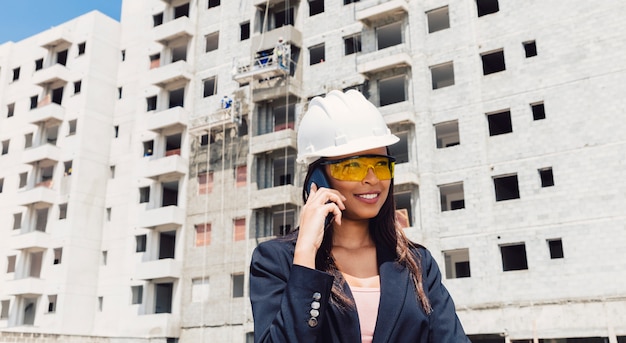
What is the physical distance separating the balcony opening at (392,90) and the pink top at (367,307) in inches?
1137

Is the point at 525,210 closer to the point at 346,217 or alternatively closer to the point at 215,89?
the point at 215,89

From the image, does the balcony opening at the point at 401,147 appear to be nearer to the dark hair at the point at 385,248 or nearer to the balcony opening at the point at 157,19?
the balcony opening at the point at 157,19

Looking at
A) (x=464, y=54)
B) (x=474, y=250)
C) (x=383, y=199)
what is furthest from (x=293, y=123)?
(x=383, y=199)

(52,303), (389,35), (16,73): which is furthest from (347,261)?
(16,73)

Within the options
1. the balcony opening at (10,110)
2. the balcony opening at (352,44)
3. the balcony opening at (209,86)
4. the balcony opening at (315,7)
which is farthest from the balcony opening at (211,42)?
the balcony opening at (10,110)

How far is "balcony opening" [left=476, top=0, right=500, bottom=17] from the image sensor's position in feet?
97.8

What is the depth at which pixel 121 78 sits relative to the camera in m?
44.3

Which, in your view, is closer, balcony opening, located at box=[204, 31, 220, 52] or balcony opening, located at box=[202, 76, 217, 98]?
balcony opening, located at box=[202, 76, 217, 98]

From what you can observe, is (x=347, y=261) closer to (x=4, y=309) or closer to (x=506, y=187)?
(x=506, y=187)

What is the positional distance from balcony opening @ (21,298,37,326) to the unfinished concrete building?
243 mm

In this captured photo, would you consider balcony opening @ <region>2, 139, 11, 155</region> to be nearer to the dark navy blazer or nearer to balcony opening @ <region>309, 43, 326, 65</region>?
balcony opening @ <region>309, 43, 326, 65</region>

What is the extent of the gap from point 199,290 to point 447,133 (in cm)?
1658

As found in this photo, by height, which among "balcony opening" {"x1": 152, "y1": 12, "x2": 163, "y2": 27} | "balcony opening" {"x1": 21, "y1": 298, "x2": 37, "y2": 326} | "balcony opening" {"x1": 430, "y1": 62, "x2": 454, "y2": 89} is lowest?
"balcony opening" {"x1": 21, "y1": 298, "x2": 37, "y2": 326}

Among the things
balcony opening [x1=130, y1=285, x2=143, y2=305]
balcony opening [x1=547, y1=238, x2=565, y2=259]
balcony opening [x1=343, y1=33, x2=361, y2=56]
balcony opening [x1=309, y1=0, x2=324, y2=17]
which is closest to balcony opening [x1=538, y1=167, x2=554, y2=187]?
balcony opening [x1=547, y1=238, x2=565, y2=259]
